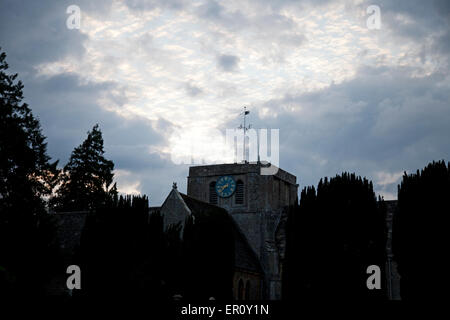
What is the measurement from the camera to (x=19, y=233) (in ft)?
97.6

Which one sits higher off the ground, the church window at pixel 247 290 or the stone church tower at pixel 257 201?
the stone church tower at pixel 257 201

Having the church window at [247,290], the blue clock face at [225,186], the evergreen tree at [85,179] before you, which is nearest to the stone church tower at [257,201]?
the blue clock face at [225,186]

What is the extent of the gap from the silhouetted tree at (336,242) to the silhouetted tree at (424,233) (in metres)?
2.56

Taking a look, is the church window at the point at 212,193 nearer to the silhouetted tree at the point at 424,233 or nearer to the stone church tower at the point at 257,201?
the stone church tower at the point at 257,201

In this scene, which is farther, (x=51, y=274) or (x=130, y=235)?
(x=51, y=274)

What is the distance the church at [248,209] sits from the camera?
A: 4038 cm

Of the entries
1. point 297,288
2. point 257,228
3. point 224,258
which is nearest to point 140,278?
point 224,258

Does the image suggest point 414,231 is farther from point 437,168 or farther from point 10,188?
point 10,188

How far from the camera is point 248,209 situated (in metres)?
47.3

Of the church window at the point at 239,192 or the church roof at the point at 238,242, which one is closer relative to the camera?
the church roof at the point at 238,242

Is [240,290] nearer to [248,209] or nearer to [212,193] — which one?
[248,209]

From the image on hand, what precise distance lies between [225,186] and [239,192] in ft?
5.14
